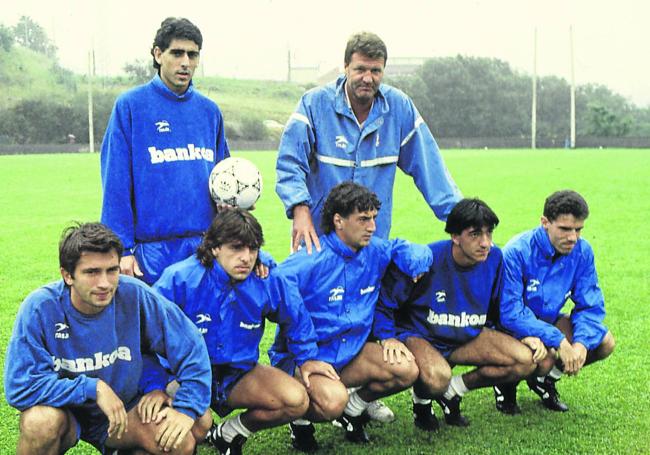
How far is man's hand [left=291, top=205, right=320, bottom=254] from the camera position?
4.91m

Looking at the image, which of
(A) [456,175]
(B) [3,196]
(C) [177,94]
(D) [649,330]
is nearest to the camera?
(C) [177,94]

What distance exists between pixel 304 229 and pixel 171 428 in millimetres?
1567

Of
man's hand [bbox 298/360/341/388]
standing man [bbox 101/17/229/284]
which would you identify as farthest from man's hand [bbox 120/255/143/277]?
man's hand [bbox 298/360/341/388]

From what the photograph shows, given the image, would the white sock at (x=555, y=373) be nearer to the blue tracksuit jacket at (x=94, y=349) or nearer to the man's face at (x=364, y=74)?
the man's face at (x=364, y=74)

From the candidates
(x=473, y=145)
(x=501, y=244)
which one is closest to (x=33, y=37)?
(x=473, y=145)

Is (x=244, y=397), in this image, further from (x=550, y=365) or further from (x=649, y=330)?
(x=649, y=330)

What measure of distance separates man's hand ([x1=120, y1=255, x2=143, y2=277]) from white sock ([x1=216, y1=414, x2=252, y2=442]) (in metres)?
0.99

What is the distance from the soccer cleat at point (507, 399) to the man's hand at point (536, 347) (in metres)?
0.32

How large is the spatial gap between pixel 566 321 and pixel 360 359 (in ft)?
5.07

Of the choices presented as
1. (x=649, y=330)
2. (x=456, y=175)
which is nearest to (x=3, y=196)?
(x=456, y=175)

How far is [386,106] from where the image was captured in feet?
17.3

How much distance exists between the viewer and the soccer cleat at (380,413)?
200 inches

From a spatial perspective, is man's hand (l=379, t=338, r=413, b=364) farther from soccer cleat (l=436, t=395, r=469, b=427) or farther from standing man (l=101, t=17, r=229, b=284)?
standing man (l=101, t=17, r=229, b=284)

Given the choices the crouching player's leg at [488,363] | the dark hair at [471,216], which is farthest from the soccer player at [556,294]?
the dark hair at [471,216]
